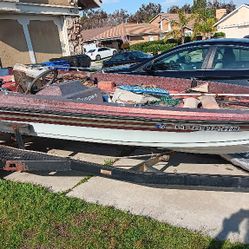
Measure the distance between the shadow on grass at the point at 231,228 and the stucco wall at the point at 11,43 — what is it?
43.2 feet

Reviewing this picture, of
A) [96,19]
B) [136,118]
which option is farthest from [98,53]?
[96,19]

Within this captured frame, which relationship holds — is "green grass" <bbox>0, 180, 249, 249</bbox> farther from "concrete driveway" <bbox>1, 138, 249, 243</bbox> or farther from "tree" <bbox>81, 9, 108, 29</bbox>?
"tree" <bbox>81, 9, 108, 29</bbox>

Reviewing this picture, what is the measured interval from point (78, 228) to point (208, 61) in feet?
12.3

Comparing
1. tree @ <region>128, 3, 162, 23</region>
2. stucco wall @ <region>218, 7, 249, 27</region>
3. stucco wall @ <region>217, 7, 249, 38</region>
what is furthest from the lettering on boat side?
tree @ <region>128, 3, 162, 23</region>

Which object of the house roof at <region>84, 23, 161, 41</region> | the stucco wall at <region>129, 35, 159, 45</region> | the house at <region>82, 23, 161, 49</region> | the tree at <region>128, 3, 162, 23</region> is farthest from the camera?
the tree at <region>128, 3, 162, 23</region>

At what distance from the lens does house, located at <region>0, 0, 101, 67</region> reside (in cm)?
1534

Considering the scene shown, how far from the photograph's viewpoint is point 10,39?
51.0 ft

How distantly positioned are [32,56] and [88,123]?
502 inches

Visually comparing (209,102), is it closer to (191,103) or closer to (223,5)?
(191,103)

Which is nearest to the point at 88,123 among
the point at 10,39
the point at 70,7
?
the point at 10,39

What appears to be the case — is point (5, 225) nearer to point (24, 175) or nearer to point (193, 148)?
point (24, 175)

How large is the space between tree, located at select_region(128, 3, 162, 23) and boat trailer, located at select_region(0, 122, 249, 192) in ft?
306

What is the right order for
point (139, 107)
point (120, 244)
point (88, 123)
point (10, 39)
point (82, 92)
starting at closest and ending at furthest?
1. point (120, 244)
2. point (139, 107)
3. point (88, 123)
4. point (82, 92)
5. point (10, 39)

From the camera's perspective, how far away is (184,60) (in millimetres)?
6777
